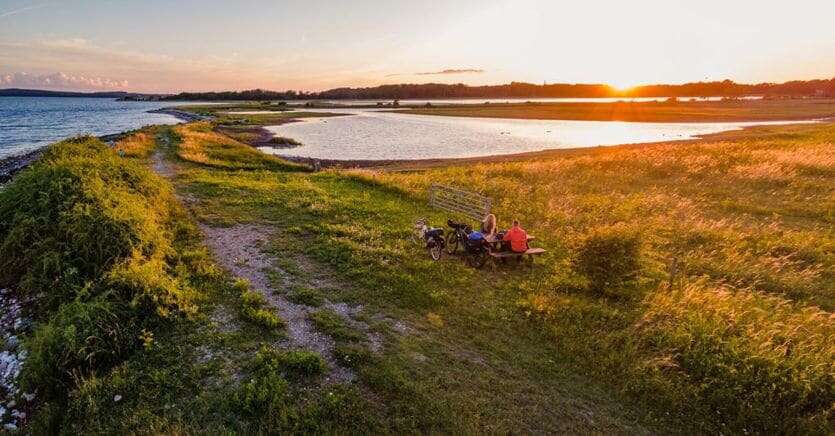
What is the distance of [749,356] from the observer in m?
9.74

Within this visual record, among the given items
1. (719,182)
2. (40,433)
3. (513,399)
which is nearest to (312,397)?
(513,399)

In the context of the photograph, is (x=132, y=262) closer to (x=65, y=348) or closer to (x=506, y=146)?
(x=65, y=348)

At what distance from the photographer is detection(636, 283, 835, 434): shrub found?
8.73m

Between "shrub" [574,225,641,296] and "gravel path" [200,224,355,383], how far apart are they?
29.0 ft

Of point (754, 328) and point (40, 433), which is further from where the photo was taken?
point (754, 328)

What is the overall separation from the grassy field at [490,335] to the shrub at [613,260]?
62mm

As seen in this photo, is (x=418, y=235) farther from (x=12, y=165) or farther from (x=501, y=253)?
(x=12, y=165)

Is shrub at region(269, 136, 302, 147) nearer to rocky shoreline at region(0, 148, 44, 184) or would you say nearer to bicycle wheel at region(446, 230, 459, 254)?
rocky shoreline at region(0, 148, 44, 184)

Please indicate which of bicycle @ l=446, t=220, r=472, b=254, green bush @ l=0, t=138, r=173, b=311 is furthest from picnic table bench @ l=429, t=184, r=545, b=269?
green bush @ l=0, t=138, r=173, b=311

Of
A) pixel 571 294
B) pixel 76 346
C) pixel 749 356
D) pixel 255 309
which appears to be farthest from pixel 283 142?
pixel 749 356

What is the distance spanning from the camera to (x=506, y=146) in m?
72.6

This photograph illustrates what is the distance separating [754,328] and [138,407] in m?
15.0

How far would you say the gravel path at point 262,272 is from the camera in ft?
34.4

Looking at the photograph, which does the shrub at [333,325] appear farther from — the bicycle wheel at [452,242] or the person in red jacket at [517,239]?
the person in red jacket at [517,239]
